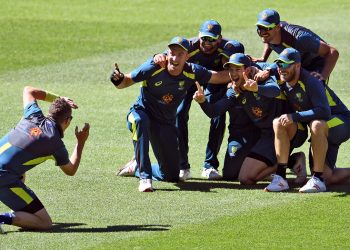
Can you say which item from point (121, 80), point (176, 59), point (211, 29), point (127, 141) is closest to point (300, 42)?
point (211, 29)

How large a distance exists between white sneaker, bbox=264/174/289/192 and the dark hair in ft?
10.2

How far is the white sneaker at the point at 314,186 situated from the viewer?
13.9 metres

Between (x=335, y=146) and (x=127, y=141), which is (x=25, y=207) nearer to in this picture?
(x=335, y=146)

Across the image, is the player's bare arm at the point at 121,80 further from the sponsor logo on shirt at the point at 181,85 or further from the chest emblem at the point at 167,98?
the sponsor logo on shirt at the point at 181,85

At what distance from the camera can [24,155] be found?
39.3 ft

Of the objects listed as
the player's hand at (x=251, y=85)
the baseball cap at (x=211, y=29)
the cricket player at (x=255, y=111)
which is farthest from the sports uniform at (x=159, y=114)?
the player's hand at (x=251, y=85)

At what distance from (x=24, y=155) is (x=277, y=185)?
3.51 m

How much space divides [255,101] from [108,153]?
2715 mm

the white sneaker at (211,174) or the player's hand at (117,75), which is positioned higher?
the player's hand at (117,75)

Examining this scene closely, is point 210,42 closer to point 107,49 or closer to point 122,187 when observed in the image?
point 122,187

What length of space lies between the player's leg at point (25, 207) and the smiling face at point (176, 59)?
3026mm

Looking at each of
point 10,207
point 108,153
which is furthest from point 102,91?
point 10,207

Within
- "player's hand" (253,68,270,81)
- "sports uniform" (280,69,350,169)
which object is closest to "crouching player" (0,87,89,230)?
"player's hand" (253,68,270,81)

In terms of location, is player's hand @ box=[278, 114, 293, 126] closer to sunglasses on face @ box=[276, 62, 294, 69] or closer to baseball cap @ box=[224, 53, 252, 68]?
sunglasses on face @ box=[276, 62, 294, 69]
